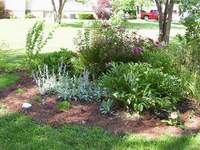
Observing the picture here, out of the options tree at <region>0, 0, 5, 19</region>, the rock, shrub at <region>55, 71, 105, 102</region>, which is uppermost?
tree at <region>0, 0, 5, 19</region>

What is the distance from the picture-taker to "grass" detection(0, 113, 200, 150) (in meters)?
6.08

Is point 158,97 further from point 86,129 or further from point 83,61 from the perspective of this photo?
point 83,61

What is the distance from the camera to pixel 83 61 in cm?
916

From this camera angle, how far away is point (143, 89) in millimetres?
7105

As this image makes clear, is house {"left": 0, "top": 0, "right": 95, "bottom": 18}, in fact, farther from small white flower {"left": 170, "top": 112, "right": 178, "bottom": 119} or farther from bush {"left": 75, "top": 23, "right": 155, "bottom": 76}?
small white flower {"left": 170, "top": 112, "right": 178, "bottom": 119}

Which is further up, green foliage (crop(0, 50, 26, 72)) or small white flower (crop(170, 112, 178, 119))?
green foliage (crop(0, 50, 26, 72))

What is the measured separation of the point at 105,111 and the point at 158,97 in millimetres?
806

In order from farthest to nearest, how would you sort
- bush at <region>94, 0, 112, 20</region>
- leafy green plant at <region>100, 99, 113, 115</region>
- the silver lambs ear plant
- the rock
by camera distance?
1. bush at <region>94, 0, 112, 20</region>
2. the silver lambs ear plant
3. the rock
4. leafy green plant at <region>100, 99, 113, 115</region>

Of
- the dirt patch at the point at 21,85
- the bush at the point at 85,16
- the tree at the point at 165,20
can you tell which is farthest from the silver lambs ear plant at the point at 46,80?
the bush at the point at 85,16

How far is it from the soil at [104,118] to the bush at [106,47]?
51.0 inches

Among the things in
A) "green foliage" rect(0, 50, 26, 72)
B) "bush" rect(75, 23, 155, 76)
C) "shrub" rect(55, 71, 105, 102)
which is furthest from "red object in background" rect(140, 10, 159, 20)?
"shrub" rect(55, 71, 105, 102)

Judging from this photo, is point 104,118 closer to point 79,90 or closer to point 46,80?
point 79,90

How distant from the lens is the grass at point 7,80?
9.16m

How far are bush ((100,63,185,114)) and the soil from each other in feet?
0.68
